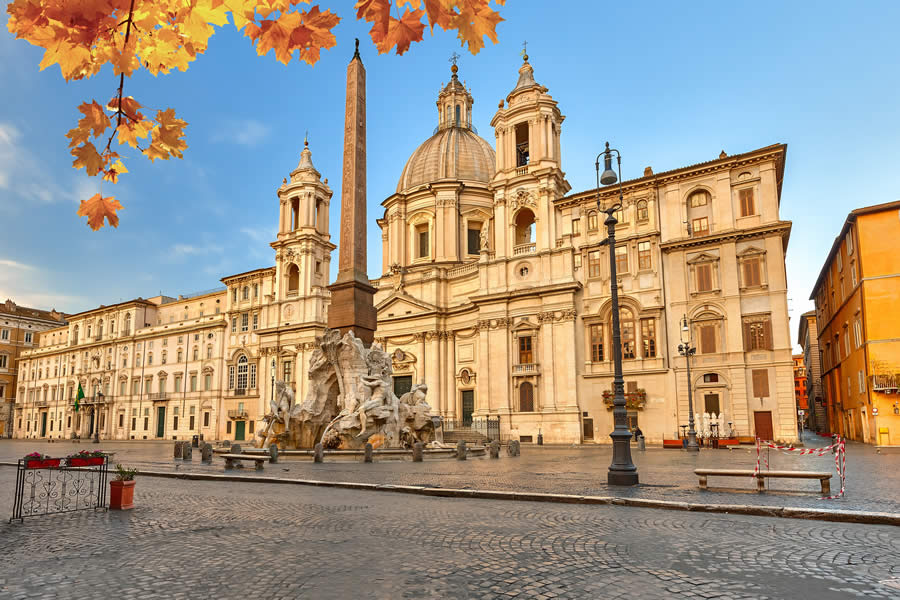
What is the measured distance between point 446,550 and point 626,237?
33.7 metres

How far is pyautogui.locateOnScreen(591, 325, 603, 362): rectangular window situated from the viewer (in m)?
37.7

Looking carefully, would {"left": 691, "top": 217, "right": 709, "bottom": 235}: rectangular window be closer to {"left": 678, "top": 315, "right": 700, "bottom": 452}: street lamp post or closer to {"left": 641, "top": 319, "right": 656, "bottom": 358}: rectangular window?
{"left": 678, "top": 315, "right": 700, "bottom": 452}: street lamp post

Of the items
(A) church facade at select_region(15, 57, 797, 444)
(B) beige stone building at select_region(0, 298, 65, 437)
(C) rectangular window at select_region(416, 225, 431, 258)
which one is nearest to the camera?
(A) church facade at select_region(15, 57, 797, 444)

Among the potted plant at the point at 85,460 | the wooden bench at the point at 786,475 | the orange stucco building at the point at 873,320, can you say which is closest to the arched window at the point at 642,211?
the orange stucco building at the point at 873,320

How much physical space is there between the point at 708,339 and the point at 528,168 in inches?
673

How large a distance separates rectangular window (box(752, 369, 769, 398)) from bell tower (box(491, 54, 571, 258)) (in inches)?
582

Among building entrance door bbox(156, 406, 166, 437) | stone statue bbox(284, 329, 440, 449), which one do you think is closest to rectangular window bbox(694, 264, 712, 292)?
stone statue bbox(284, 329, 440, 449)

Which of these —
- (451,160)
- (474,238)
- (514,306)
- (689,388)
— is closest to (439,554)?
(689,388)

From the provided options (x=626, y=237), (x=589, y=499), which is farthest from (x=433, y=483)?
(x=626, y=237)

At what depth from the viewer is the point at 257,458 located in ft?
56.9

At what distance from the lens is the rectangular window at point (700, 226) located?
35.8 metres

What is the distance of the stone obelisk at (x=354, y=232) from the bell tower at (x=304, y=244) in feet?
98.7

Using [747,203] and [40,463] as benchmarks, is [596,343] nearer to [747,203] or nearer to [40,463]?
[747,203]

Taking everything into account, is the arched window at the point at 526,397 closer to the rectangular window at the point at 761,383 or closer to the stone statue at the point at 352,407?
the rectangular window at the point at 761,383
